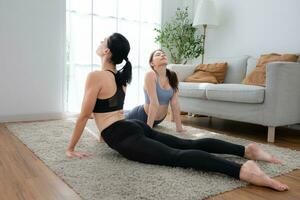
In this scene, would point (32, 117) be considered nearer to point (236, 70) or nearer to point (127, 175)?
point (127, 175)

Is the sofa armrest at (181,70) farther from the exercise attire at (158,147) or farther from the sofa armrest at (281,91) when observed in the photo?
the exercise attire at (158,147)

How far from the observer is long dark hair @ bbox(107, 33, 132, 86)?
1772 millimetres

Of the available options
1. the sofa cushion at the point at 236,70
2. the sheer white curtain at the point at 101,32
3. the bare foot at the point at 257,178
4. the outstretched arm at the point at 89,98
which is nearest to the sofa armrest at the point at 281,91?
the sofa cushion at the point at 236,70

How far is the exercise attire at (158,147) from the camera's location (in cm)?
152

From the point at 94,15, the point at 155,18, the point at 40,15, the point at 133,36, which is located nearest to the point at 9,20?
the point at 40,15

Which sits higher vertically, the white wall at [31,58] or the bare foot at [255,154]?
the white wall at [31,58]

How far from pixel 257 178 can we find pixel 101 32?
3.16m

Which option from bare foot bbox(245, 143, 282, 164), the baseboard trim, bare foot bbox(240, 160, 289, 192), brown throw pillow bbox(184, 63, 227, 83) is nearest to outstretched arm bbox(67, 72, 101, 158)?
bare foot bbox(240, 160, 289, 192)

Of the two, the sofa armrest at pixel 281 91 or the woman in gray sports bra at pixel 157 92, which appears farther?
the woman in gray sports bra at pixel 157 92

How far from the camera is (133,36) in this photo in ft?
14.5

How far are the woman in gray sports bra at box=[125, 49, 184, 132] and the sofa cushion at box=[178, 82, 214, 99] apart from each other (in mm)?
386

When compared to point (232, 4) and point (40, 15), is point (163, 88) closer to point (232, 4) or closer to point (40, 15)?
point (40, 15)

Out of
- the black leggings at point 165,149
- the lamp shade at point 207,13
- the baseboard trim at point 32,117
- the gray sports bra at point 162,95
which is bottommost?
the baseboard trim at point 32,117

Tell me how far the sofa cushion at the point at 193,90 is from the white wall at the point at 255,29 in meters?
1.12
